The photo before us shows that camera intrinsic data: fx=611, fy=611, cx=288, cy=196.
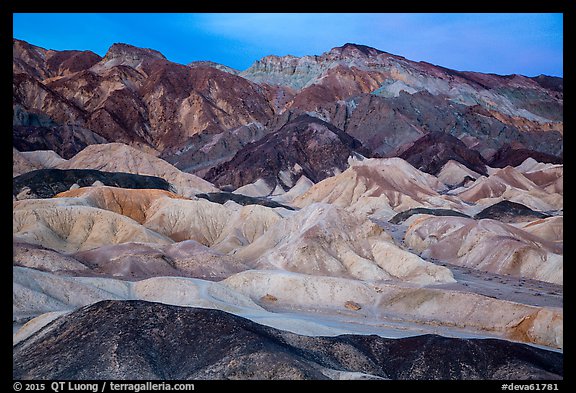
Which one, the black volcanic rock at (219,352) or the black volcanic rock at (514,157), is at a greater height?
the black volcanic rock at (514,157)

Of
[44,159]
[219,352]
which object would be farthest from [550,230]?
[44,159]

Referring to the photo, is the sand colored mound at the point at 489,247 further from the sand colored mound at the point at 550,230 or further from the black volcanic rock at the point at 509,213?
the black volcanic rock at the point at 509,213

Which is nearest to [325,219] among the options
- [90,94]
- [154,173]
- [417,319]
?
[417,319]

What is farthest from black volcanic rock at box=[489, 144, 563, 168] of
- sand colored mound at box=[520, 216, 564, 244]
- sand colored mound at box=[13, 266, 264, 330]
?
sand colored mound at box=[13, 266, 264, 330]

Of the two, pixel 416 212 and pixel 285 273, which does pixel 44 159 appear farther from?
pixel 285 273

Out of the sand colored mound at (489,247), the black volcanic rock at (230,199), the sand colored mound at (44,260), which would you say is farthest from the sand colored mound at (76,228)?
the black volcanic rock at (230,199)

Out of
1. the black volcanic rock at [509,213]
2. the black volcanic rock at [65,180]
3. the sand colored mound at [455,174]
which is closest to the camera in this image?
the black volcanic rock at [509,213]

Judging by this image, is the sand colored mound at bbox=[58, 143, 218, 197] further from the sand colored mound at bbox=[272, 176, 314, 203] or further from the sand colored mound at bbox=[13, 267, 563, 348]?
the sand colored mound at bbox=[13, 267, 563, 348]
